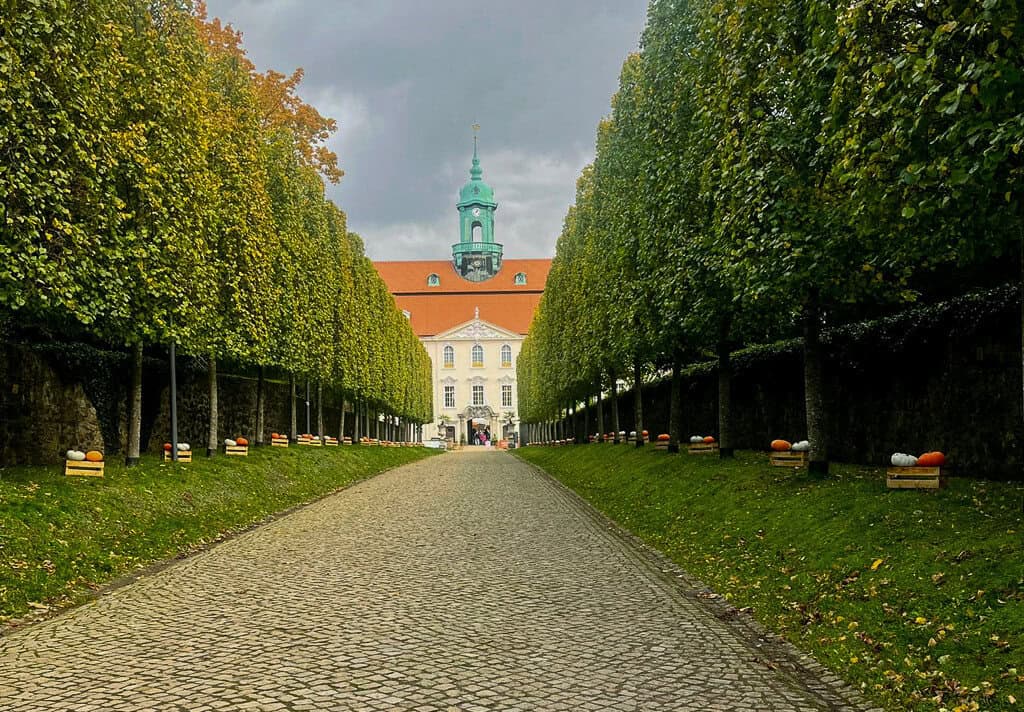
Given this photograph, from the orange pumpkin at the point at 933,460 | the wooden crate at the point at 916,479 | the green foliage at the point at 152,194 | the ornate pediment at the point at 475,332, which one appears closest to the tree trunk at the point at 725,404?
the orange pumpkin at the point at 933,460

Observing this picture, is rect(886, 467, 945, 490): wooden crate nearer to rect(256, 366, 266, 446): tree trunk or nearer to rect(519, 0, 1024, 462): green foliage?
rect(519, 0, 1024, 462): green foliage

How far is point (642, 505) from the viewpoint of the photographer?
15.5 meters

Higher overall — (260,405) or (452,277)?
(452,277)

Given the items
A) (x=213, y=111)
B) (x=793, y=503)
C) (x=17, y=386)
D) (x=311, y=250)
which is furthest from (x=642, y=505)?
(x=311, y=250)

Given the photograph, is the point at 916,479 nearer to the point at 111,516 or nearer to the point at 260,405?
the point at 111,516

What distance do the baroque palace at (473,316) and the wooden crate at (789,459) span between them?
8870cm

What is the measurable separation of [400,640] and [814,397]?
27.7ft

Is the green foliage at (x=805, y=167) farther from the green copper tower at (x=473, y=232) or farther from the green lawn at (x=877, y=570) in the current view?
the green copper tower at (x=473, y=232)

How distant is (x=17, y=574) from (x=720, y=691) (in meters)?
6.97

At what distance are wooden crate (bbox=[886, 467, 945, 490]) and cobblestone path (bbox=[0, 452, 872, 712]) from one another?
10.3 ft

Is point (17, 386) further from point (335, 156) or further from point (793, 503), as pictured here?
point (335, 156)

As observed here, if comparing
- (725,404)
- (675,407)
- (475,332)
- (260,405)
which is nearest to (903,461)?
(725,404)

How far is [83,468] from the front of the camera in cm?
1390

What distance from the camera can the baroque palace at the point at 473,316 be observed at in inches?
4252
